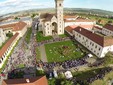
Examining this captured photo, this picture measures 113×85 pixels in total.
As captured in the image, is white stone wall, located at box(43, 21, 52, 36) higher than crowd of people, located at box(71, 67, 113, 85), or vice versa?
white stone wall, located at box(43, 21, 52, 36)

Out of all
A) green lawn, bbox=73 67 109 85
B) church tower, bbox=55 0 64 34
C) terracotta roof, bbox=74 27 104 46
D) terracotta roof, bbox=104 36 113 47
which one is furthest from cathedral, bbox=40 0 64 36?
green lawn, bbox=73 67 109 85

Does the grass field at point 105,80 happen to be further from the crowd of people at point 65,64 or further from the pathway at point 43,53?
the pathway at point 43,53

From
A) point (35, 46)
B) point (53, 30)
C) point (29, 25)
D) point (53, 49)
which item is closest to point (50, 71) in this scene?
point (53, 49)

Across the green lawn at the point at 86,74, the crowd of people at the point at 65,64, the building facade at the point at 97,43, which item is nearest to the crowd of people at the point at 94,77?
the green lawn at the point at 86,74

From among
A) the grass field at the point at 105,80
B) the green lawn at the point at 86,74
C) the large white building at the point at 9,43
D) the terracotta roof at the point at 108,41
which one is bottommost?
the green lawn at the point at 86,74

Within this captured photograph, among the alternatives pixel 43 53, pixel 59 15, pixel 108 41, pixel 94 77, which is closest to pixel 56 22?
pixel 59 15

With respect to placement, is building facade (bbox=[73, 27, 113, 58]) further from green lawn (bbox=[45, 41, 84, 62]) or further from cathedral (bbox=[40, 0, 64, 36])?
cathedral (bbox=[40, 0, 64, 36])

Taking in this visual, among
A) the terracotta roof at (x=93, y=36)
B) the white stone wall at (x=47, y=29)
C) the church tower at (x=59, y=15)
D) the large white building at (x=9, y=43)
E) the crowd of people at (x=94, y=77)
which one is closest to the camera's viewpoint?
the crowd of people at (x=94, y=77)

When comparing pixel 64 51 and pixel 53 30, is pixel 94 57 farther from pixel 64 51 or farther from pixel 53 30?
pixel 53 30

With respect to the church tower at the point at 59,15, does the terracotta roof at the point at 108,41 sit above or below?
below
